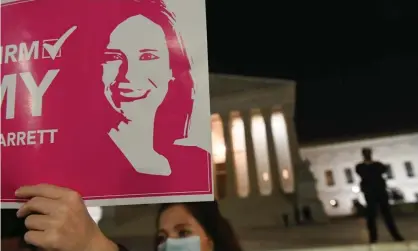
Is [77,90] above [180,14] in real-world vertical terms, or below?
below

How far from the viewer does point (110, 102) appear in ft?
2.22

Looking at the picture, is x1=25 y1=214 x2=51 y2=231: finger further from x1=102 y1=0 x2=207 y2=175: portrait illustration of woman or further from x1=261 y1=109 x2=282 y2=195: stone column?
x1=261 y1=109 x2=282 y2=195: stone column

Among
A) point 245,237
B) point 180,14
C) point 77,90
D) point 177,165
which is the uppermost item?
point 180,14

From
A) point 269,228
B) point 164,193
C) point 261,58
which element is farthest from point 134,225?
point 261,58

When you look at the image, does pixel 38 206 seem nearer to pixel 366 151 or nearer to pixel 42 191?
pixel 42 191

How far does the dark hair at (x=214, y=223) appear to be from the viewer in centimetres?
63

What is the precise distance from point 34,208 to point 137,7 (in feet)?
1.08

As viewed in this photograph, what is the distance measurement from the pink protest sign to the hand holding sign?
0.03m

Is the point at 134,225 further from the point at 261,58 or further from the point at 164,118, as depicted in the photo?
the point at 261,58

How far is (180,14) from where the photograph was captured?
69cm

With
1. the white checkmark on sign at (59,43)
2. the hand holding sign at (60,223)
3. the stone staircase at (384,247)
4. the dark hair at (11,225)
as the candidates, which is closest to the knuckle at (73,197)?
the hand holding sign at (60,223)

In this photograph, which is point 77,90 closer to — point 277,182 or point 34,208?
point 34,208

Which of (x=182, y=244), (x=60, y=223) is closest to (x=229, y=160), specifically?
(x=182, y=244)

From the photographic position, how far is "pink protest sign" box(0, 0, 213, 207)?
0.65 m
